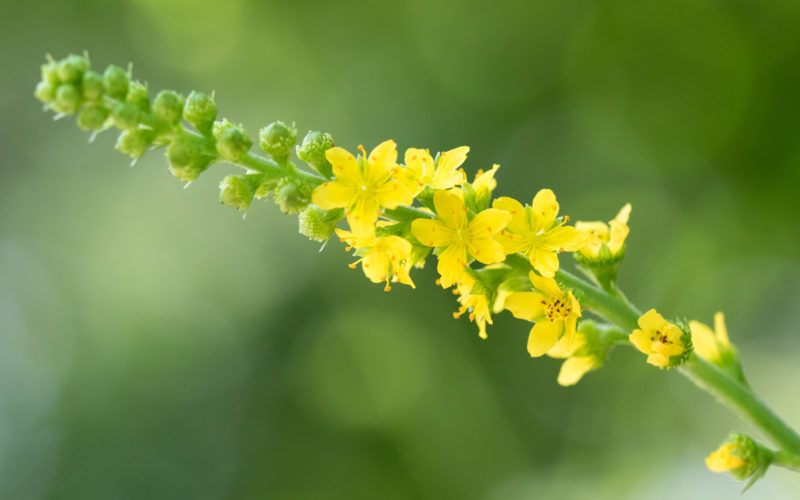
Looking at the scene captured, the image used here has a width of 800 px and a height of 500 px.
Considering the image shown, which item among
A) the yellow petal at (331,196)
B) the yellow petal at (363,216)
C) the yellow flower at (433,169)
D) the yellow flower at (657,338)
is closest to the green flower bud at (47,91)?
the yellow petal at (331,196)

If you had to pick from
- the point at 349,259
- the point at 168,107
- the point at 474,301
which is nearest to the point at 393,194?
the point at 474,301

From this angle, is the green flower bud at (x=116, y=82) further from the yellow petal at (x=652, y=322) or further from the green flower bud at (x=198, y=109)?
the yellow petal at (x=652, y=322)

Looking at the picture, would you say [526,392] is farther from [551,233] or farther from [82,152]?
[551,233]

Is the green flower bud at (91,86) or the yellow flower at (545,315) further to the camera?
the yellow flower at (545,315)

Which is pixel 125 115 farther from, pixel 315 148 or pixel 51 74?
pixel 315 148

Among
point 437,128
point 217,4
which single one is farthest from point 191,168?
point 217,4

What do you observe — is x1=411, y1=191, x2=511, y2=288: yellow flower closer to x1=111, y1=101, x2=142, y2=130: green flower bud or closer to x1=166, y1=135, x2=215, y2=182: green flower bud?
x1=166, y1=135, x2=215, y2=182: green flower bud

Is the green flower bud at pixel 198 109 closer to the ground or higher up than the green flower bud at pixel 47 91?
closer to the ground
